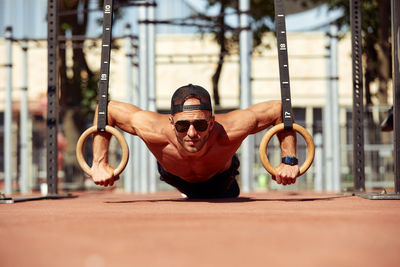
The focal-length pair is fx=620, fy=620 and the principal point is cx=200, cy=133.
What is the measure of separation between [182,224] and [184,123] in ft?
5.64

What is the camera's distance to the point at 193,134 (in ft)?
15.4

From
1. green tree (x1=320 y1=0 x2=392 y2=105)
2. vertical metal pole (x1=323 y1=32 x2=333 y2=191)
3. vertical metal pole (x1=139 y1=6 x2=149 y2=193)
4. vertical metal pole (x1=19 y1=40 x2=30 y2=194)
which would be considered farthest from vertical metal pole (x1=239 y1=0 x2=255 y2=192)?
vertical metal pole (x1=19 y1=40 x2=30 y2=194)

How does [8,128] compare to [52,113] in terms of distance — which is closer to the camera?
[52,113]

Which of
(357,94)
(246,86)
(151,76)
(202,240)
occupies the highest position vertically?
(151,76)

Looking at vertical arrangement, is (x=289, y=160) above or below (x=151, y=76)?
below

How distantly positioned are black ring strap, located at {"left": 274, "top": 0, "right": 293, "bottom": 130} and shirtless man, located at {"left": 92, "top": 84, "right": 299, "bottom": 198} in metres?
0.16

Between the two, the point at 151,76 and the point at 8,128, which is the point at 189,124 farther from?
the point at 8,128

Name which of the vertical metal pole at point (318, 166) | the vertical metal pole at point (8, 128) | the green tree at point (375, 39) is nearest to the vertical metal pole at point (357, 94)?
the vertical metal pole at point (318, 166)

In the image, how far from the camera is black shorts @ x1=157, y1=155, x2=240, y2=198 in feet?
18.4

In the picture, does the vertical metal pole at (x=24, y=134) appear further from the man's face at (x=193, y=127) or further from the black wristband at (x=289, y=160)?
the black wristband at (x=289, y=160)

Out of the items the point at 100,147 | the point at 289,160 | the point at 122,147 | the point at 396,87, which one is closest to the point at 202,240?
the point at 122,147

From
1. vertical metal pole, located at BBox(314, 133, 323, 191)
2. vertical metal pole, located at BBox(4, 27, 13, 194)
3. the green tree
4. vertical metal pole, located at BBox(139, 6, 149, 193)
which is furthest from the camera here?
the green tree

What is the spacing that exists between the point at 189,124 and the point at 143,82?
555 centimetres

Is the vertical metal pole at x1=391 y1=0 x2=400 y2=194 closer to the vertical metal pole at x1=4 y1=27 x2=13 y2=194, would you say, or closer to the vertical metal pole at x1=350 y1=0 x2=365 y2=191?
the vertical metal pole at x1=350 y1=0 x2=365 y2=191
